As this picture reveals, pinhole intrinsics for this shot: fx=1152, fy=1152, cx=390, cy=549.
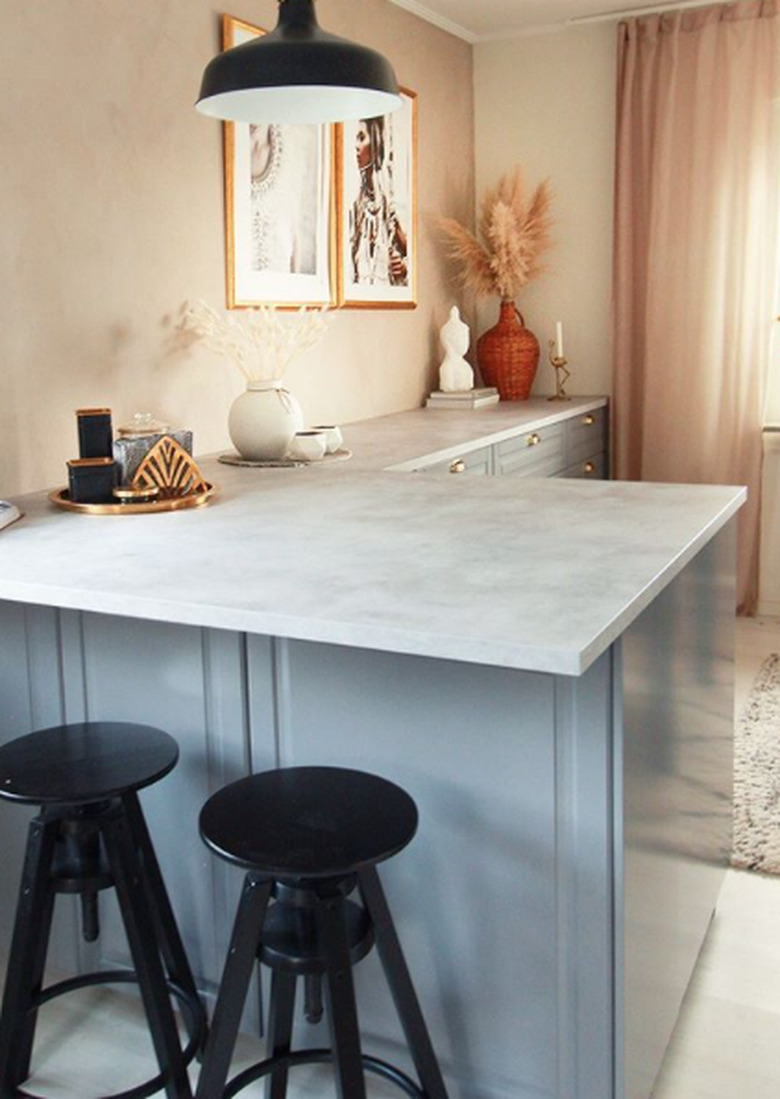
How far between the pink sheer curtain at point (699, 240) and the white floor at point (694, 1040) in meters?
2.64

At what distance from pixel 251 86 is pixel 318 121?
448 mm

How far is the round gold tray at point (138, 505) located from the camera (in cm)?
227

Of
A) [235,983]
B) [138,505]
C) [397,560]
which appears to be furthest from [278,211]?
[235,983]

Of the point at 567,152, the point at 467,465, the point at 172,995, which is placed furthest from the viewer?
the point at 567,152

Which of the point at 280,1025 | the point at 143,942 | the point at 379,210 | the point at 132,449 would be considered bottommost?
the point at 280,1025

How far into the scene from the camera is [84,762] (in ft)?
5.64

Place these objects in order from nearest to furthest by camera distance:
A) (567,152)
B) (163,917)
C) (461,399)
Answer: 1. (163,917)
2. (461,399)
3. (567,152)

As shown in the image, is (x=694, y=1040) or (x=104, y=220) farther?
(x=104, y=220)

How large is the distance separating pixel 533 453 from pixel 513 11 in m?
1.88

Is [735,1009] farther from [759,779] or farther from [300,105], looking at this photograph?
[300,105]

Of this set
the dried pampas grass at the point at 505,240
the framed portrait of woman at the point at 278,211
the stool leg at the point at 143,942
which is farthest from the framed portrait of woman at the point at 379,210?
the stool leg at the point at 143,942

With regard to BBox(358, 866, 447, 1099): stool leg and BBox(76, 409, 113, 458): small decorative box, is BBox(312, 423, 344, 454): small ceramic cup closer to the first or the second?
BBox(76, 409, 113, 458): small decorative box

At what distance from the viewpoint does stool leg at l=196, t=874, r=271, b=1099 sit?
1.46m

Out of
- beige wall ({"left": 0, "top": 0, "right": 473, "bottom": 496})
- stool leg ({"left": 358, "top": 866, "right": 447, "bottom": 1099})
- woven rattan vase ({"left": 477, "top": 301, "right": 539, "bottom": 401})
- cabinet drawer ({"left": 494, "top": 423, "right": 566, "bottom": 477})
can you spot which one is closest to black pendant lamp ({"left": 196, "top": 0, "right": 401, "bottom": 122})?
beige wall ({"left": 0, "top": 0, "right": 473, "bottom": 496})
